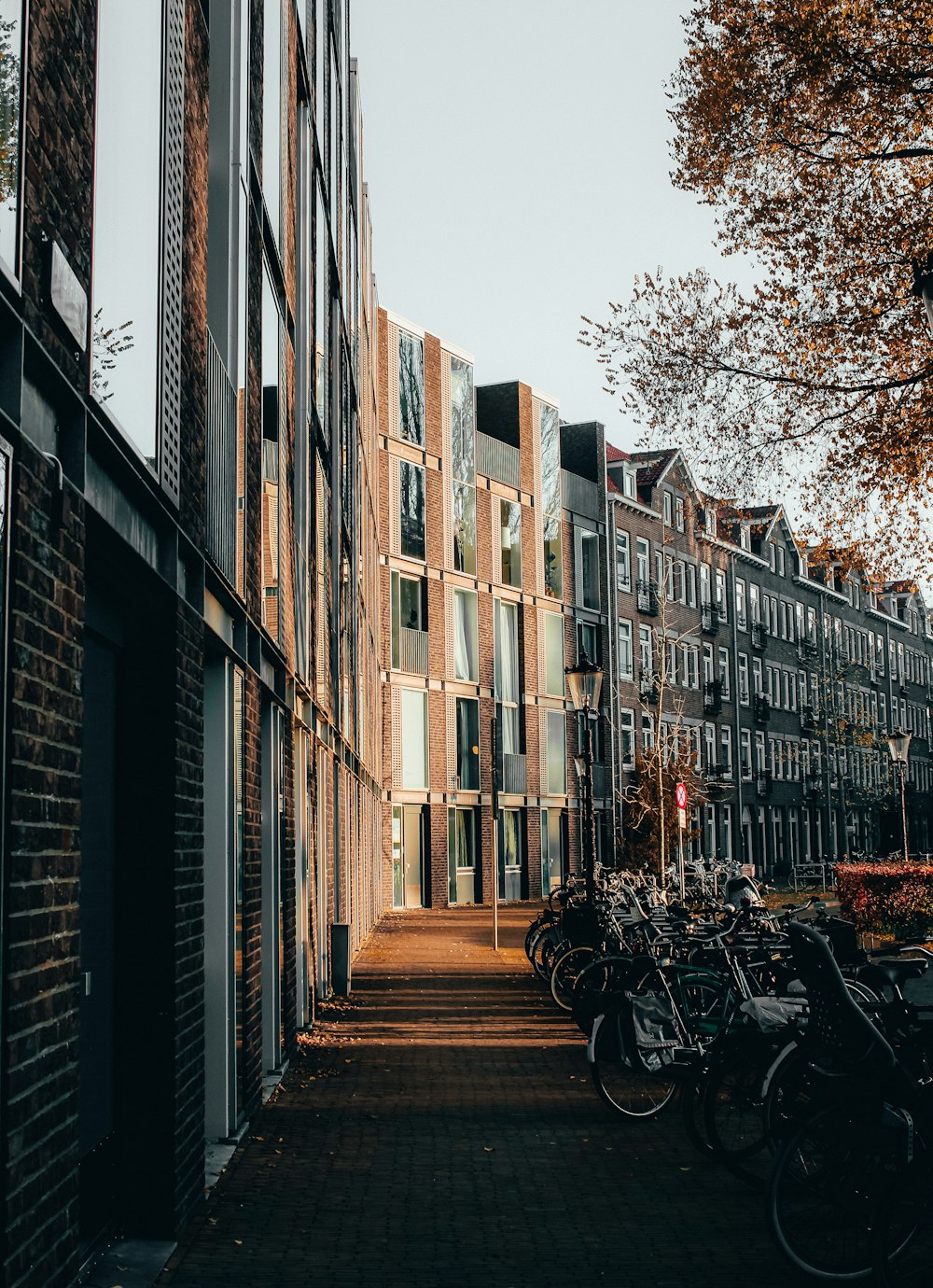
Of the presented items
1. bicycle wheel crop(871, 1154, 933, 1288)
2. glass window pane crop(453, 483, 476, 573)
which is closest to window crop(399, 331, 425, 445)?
glass window pane crop(453, 483, 476, 573)

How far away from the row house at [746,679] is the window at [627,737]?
5 centimetres

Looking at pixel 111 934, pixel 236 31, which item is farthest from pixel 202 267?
pixel 111 934

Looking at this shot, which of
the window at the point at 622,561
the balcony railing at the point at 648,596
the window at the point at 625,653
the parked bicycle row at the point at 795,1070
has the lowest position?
the parked bicycle row at the point at 795,1070

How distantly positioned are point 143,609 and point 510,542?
38.9 metres

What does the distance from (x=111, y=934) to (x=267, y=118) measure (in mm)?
7064

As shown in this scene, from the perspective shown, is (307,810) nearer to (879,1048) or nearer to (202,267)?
(202,267)

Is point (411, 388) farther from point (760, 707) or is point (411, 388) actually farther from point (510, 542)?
point (760, 707)

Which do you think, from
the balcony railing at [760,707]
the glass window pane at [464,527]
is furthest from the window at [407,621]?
the balcony railing at [760,707]

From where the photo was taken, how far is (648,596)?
2085 inches

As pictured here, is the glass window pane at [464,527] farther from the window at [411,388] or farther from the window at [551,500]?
the window at [551,500]

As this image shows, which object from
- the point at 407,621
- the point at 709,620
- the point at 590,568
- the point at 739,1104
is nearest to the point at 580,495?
the point at 590,568

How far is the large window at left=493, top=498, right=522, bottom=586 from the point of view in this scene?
44.7m

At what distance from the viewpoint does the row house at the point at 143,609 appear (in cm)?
386

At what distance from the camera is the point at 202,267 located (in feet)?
25.8
